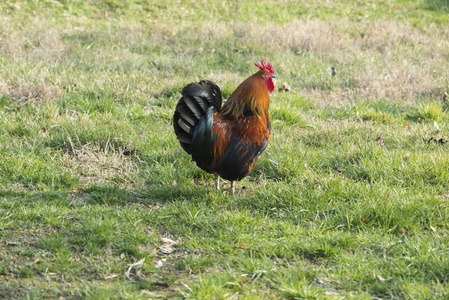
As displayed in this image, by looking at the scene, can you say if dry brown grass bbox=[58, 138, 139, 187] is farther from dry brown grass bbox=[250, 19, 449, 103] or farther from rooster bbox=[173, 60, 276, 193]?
dry brown grass bbox=[250, 19, 449, 103]

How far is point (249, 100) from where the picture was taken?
15.4 ft

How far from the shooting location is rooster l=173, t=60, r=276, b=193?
4.46 metres

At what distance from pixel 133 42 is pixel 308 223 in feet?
22.0

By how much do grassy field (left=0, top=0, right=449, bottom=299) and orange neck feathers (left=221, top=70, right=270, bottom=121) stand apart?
0.81 m

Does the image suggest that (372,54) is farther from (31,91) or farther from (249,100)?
(31,91)

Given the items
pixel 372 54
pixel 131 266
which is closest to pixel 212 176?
pixel 131 266

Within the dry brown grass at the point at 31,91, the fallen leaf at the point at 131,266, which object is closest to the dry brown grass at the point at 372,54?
the dry brown grass at the point at 31,91

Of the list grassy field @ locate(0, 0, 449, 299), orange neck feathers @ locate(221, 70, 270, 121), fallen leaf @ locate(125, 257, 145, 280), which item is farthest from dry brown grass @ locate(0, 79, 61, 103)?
fallen leaf @ locate(125, 257, 145, 280)

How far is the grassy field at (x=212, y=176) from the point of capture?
3561 mm

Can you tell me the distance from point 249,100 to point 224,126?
37cm

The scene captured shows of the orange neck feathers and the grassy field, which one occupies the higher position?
the orange neck feathers

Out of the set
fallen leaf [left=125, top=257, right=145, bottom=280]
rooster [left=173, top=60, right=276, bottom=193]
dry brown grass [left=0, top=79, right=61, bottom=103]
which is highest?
rooster [left=173, top=60, right=276, bottom=193]

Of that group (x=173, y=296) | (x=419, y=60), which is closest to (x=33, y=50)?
(x=173, y=296)

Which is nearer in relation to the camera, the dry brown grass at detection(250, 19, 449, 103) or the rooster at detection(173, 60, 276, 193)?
the rooster at detection(173, 60, 276, 193)
